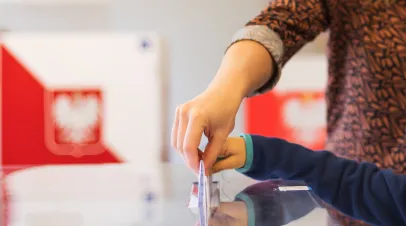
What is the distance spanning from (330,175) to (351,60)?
0.79ft

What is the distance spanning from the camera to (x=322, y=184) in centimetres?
64

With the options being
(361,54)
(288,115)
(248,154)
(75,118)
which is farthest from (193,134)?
(288,115)

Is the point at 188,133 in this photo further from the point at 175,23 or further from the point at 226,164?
the point at 175,23

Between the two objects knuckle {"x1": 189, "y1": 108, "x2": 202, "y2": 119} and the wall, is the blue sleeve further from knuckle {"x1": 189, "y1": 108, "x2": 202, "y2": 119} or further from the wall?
the wall

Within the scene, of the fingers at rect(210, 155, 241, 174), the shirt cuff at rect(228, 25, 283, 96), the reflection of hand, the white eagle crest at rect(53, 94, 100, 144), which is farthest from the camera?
the white eagle crest at rect(53, 94, 100, 144)

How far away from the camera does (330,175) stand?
25.3 inches

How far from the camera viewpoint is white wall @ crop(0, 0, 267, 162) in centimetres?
179

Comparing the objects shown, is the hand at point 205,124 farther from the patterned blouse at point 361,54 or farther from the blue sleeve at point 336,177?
the patterned blouse at point 361,54

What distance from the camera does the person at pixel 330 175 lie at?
1.97 feet

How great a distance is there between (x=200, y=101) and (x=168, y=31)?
130cm

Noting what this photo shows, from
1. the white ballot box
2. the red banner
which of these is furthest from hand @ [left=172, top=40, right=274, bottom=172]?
the red banner

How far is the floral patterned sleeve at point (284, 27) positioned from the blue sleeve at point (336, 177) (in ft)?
0.42

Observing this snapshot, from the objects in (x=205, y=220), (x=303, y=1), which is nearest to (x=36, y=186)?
(x=205, y=220)

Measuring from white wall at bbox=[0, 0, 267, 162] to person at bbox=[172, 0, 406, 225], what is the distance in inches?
38.7
